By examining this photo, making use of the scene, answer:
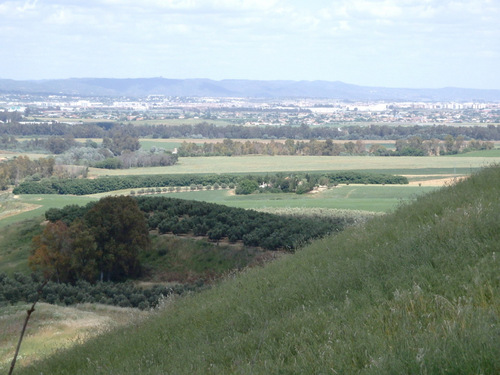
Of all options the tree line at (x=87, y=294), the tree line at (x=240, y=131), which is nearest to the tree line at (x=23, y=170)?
the tree line at (x=87, y=294)

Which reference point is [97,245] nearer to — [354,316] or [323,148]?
[354,316]

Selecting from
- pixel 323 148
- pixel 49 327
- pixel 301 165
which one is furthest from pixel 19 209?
pixel 323 148

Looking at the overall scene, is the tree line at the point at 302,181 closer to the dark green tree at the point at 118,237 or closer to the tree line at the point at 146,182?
the tree line at the point at 146,182

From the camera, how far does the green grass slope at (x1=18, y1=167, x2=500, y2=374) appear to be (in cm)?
462

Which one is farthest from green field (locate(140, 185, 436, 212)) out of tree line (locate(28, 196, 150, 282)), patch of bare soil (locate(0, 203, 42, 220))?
tree line (locate(28, 196, 150, 282))

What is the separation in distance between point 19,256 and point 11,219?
15001 mm

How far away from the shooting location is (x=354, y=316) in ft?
19.4

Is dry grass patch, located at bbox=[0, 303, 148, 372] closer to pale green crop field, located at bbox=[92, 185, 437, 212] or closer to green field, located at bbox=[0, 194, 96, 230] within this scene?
pale green crop field, located at bbox=[92, 185, 437, 212]

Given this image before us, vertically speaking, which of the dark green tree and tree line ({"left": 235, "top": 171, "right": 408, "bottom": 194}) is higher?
the dark green tree

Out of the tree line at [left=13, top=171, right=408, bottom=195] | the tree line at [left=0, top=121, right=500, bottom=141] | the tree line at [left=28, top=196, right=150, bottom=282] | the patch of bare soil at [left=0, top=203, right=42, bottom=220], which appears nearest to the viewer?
the tree line at [left=28, top=196, right=150, bottom=282]

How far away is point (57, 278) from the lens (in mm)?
26156

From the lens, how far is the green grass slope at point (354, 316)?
4621 mm

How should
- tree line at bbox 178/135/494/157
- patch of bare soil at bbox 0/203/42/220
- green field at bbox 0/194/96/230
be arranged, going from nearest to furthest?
green field at bbox 0/194/96/230, patch of bare soil at bbox 0/203/42/220, tree line at bbox 178/135/494/157

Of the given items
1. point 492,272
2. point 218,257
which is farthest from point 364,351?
point 218,257
